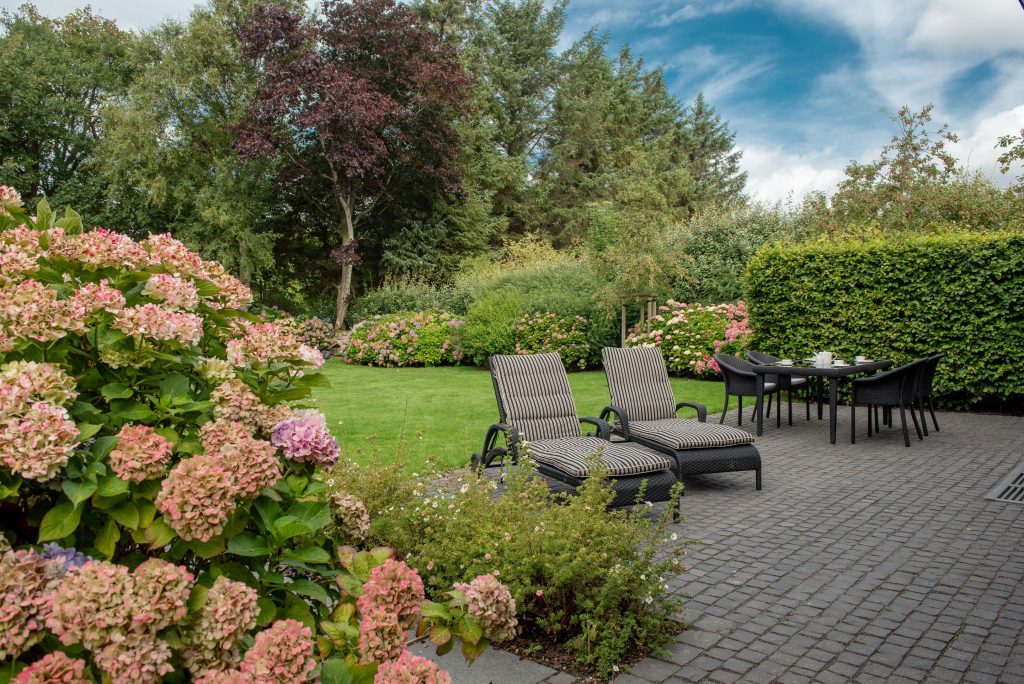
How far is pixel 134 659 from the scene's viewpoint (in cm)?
140

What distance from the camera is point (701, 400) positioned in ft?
39.4

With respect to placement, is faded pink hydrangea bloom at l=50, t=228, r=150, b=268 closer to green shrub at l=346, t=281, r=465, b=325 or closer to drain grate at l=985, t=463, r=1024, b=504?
drain grate at l=985, t=463, r=1024, b=504

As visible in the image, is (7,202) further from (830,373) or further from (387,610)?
(830,373)

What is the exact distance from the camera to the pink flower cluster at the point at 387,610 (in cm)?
170

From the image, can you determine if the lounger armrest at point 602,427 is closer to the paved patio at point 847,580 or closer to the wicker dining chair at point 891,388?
the paved patio at point 847,580

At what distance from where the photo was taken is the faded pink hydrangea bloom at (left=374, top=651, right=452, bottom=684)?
1540mm

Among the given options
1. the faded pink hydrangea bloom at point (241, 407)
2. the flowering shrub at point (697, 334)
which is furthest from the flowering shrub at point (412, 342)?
the faded pink hydrangea bloom at point (241, 407)

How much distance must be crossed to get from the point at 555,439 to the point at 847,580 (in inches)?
104

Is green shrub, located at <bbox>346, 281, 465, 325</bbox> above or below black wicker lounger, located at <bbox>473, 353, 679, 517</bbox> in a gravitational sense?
above

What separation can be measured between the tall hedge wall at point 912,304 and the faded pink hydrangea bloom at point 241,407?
1137 cm

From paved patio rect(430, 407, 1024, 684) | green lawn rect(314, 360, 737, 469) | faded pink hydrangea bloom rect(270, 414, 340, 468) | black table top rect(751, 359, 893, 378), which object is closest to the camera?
faded pink hydrangea bloom rect(270, 414, 340, 468)

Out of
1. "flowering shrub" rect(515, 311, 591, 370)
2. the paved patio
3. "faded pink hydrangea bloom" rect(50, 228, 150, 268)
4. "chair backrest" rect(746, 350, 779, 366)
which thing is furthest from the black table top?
"faded pink hydrangea bloom" rect(50, 228, 150, 268)

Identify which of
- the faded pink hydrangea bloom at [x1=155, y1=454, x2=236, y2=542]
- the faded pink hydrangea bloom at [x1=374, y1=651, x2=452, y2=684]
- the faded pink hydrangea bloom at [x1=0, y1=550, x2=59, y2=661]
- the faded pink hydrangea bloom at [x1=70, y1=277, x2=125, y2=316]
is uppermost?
the faded pink hydrangea bloom at [x1=70, y1=277, x2=125, y2=316]

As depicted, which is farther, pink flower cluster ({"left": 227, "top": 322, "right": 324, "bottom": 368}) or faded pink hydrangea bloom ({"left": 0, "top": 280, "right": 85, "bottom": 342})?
pink flower cluster ({"left": 227, "top": 322, "right": 324, "bottom": 368})
